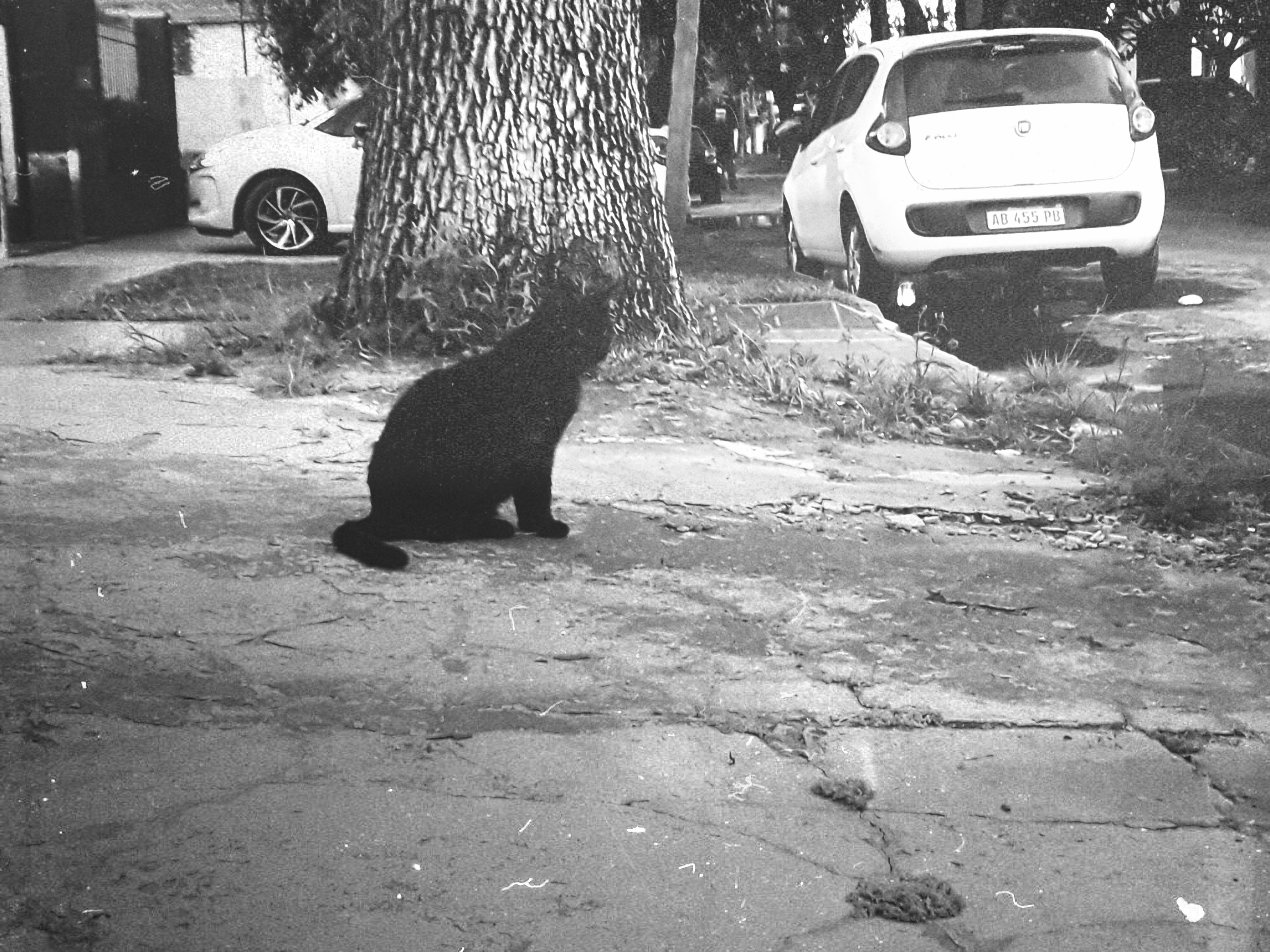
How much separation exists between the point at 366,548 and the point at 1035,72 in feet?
10.7

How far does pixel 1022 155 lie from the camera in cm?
553

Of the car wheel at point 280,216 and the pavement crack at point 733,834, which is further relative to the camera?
the car wheel at point 280,216

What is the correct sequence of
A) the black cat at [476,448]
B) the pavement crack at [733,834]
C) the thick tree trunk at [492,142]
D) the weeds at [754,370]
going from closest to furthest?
1. the pavement crack at [733,834]
2. the black cat at [476,448]
3. the weeds at [754,370]
4. the thick tree trunk at [492,142]

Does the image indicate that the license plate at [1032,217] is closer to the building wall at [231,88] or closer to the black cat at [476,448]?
the black cat at [476,448]

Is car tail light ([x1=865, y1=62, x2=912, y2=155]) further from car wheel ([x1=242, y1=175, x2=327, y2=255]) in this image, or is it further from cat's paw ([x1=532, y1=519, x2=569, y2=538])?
cat's paw ([x1=532, y1=519, x2=569, y2=538])

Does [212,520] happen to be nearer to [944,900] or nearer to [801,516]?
[801,516]

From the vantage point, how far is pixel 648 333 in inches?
208

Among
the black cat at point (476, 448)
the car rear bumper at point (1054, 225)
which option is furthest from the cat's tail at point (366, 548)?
the car rear bumper at point (1054, 225)

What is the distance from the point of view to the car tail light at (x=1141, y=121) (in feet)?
18.5

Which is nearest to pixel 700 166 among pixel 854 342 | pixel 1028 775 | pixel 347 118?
pixel 854 342

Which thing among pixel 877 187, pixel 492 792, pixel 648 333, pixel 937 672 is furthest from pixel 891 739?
pixel 877 187

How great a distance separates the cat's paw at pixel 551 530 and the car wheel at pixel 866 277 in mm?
2482

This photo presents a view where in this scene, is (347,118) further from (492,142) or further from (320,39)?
(492,142)

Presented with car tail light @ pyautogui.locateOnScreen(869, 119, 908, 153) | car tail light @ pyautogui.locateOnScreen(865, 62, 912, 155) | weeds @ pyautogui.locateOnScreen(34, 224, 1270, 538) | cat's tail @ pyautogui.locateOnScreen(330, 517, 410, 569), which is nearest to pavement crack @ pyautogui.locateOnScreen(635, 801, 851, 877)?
cat's tail @ pyautogui.locateOnScreen(330, 517, 410, 569)
